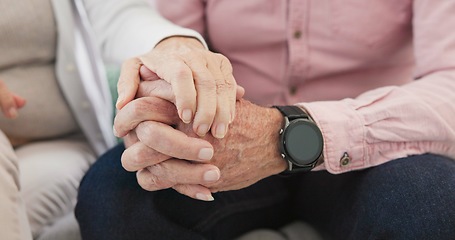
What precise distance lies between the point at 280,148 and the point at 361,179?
0.46 ft

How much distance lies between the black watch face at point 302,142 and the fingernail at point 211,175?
0.11m

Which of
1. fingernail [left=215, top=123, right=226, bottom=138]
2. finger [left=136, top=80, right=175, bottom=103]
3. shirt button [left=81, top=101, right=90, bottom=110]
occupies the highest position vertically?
finger [left=136, top=80, right=175, bottom=103]

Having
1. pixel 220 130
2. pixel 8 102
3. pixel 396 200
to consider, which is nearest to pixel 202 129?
pixel 220 130

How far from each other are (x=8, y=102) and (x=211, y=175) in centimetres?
40

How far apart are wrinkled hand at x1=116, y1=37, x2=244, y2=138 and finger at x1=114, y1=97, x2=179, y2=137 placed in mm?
19

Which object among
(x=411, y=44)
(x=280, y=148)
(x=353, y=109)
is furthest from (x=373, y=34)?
(x=280, y=148)

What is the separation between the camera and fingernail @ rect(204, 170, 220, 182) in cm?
67

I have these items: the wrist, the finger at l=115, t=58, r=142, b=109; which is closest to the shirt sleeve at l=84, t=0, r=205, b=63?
the wrist

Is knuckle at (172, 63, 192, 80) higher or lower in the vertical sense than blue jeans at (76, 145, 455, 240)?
higher

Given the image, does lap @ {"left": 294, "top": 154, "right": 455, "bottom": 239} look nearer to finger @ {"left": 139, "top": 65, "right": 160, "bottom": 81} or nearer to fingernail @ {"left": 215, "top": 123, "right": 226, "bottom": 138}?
fingernail @ {"left": 215, "top": 123, "right": 226, "bottom": 138}

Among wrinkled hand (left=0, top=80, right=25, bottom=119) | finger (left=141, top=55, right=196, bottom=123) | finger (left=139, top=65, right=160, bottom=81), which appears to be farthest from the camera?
wrinkled hand (left=0, top=80, right=25, bottom=119)

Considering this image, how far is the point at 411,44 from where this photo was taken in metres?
0.99

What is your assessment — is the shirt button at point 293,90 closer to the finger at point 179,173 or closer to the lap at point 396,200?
the lap at point 396,200

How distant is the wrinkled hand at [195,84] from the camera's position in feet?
2.11
